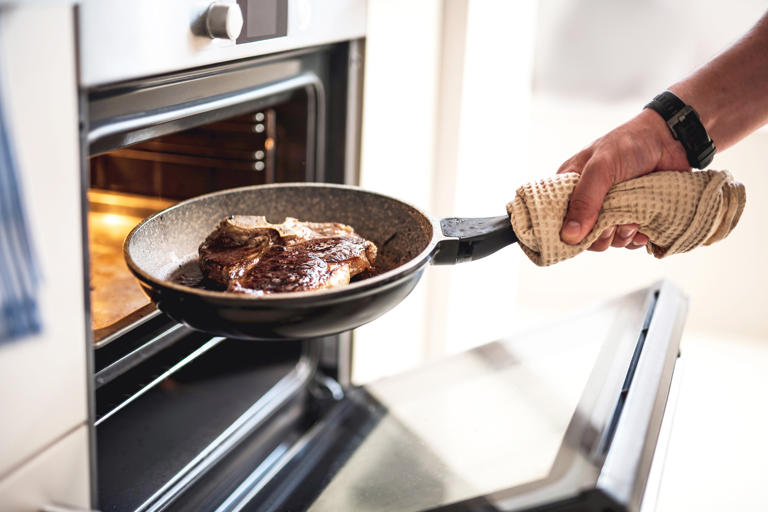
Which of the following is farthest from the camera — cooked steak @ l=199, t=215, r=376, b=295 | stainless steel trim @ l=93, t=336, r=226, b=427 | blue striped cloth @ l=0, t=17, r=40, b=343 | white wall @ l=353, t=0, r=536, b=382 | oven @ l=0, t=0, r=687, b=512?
white wall @ l=353, t=0, r=536, b=382

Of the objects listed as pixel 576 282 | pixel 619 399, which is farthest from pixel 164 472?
pixel 576 282

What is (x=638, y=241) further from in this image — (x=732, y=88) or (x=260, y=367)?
(x=260, y=367)

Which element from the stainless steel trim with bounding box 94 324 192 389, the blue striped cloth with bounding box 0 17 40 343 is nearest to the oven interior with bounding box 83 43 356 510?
the stainless steel trim with bounding box 94 324 192 389

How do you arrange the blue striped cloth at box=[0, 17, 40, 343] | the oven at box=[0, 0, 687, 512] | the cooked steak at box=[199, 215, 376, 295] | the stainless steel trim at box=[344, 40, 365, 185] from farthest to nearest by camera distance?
1. the stainless steel trim at box=[344, 40, 365, 185]
2. the cooked steak at box=[199, 215, 376, 295]
3. the oven at box=[0, 0, 687, 512]
4. the blue striped cloth at box=[0, 17, 40, 343]

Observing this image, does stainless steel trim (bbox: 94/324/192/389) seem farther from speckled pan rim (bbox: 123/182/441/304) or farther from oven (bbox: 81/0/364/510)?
speckled pan rim (bbox: 123/182/441/304)

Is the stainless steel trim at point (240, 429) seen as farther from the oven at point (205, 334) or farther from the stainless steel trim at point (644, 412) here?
the stainless steel trim at point (644, 412)

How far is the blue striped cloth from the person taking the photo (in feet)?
1.42

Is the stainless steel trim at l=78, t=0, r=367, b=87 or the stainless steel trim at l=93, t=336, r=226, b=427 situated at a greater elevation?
the stainless steel trim at l=78, t=0, r=367, b=87

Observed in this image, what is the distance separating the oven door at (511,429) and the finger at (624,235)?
0.36 feet

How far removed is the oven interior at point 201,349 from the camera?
78cm

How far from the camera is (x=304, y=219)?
84 cm

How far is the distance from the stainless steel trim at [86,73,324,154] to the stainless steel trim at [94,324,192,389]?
240 mm

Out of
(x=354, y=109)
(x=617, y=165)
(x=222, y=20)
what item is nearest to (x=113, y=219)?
(x=354, y=109)

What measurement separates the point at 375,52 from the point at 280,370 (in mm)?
496
